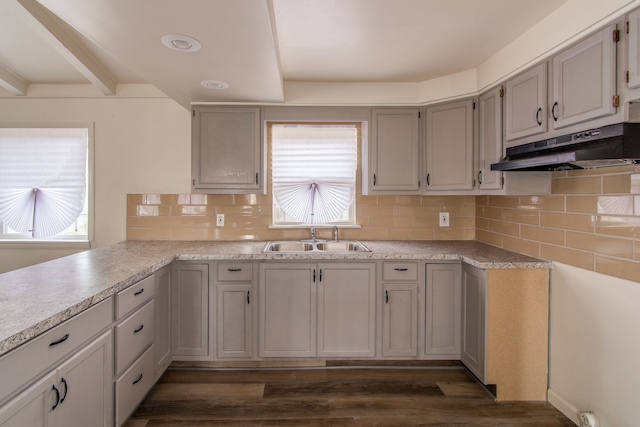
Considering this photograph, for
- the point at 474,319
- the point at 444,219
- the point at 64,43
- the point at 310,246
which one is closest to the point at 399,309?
the point at 474,319

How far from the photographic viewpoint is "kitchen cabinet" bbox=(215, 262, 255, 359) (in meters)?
2.37

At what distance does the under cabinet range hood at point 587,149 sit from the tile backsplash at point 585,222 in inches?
4.3

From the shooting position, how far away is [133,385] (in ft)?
5.85

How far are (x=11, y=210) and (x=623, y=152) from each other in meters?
4.25

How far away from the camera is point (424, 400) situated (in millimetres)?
2064

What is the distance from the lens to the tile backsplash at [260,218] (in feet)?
9.60

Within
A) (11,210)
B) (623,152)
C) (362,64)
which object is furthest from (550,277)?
(11,210)

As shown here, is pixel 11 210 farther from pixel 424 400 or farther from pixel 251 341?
pixel 424 400

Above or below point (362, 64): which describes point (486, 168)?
below

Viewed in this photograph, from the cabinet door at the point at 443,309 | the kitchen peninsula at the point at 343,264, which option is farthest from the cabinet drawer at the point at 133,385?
the cabinet door at the point at 443,309

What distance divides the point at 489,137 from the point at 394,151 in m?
0.72

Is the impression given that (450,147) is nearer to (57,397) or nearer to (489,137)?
(489,137)

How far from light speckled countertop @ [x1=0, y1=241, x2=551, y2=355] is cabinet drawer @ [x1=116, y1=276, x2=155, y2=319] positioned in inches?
1.8

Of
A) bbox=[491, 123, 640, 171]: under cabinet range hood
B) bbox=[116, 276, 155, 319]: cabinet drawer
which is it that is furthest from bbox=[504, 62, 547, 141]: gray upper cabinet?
bbox=[116, 276, 155, 319]: cabinet drawer
